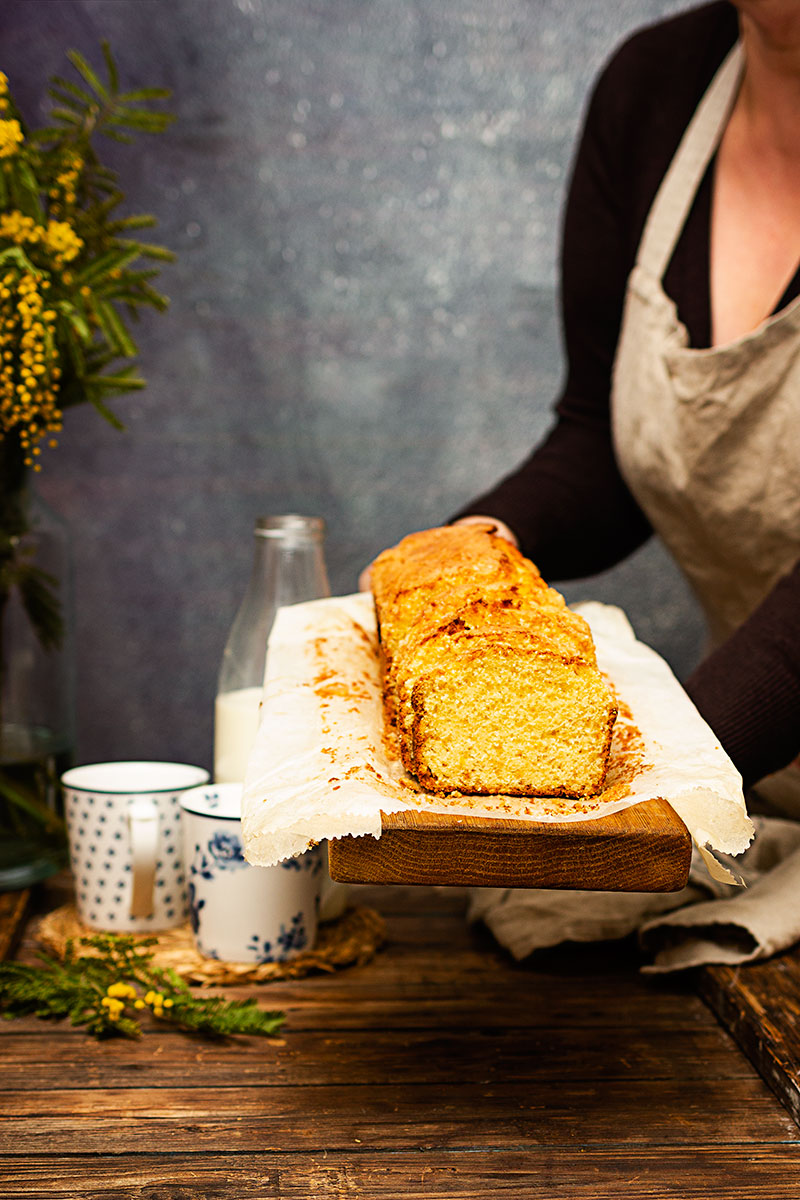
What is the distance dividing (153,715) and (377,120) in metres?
1.01

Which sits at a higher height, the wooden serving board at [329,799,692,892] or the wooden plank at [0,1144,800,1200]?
the wooden serving board at [329,799,692,892]

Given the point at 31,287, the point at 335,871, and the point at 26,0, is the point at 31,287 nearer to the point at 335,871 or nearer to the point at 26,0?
the point at 335,871

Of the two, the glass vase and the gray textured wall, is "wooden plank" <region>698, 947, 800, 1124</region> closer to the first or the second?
the glass vase

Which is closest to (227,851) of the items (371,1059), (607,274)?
(371,1059)

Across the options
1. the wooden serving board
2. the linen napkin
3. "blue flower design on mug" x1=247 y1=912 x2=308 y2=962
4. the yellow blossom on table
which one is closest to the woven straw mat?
"blue flower design on mug" x1=247 y1=912 x2=308 y2=962

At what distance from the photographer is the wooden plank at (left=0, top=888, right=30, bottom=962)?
37.2 inches

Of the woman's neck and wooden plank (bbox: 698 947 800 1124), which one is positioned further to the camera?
the woman's neck

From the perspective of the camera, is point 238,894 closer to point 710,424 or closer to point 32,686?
point 32,686

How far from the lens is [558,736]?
0.68 metres

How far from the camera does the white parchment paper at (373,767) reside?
0.64m

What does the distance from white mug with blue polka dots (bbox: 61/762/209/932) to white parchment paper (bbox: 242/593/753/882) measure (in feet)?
0.62

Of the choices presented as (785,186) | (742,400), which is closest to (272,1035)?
(742,400)

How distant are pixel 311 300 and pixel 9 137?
0.83 m

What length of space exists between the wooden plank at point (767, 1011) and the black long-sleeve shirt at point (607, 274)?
0.48 m
